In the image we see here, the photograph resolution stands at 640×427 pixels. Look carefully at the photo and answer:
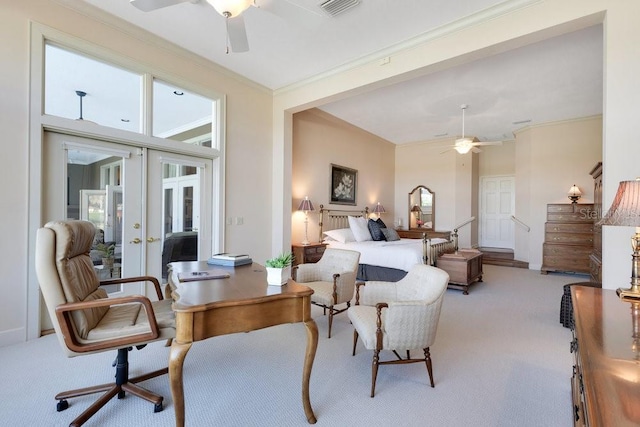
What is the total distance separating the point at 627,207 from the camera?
1.59 metres

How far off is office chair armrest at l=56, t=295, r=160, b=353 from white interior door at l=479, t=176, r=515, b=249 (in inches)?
353

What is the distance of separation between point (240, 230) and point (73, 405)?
2.92 m

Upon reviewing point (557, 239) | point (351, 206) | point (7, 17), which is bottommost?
point (557, 239)

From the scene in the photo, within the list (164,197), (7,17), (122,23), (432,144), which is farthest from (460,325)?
(432,144)

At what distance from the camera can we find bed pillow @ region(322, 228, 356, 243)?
5.66 metres

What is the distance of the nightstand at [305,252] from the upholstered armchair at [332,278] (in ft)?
4.86

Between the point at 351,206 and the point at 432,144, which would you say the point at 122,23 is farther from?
the point at 432,144

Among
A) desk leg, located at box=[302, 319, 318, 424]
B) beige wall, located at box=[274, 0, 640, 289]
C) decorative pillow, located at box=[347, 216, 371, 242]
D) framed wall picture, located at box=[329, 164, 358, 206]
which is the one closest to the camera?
desk leg, located at box=[302, 319, 318, 424]

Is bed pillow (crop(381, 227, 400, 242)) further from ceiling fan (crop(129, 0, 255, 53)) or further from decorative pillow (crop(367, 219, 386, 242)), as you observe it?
ceiling fan (crop(129, 0, 255, 53))

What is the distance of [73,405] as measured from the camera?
193 centimetres

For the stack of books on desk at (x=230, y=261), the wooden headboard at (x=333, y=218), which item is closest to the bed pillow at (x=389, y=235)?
the wooden headboard at (x=333, y=218)

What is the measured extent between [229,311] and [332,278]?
2.06 meters

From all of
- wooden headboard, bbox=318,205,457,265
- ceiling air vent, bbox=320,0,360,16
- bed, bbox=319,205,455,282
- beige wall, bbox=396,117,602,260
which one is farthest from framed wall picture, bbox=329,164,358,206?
ceiling air vent, bbox=320,0,360,16

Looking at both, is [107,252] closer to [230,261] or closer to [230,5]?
[230,261]
